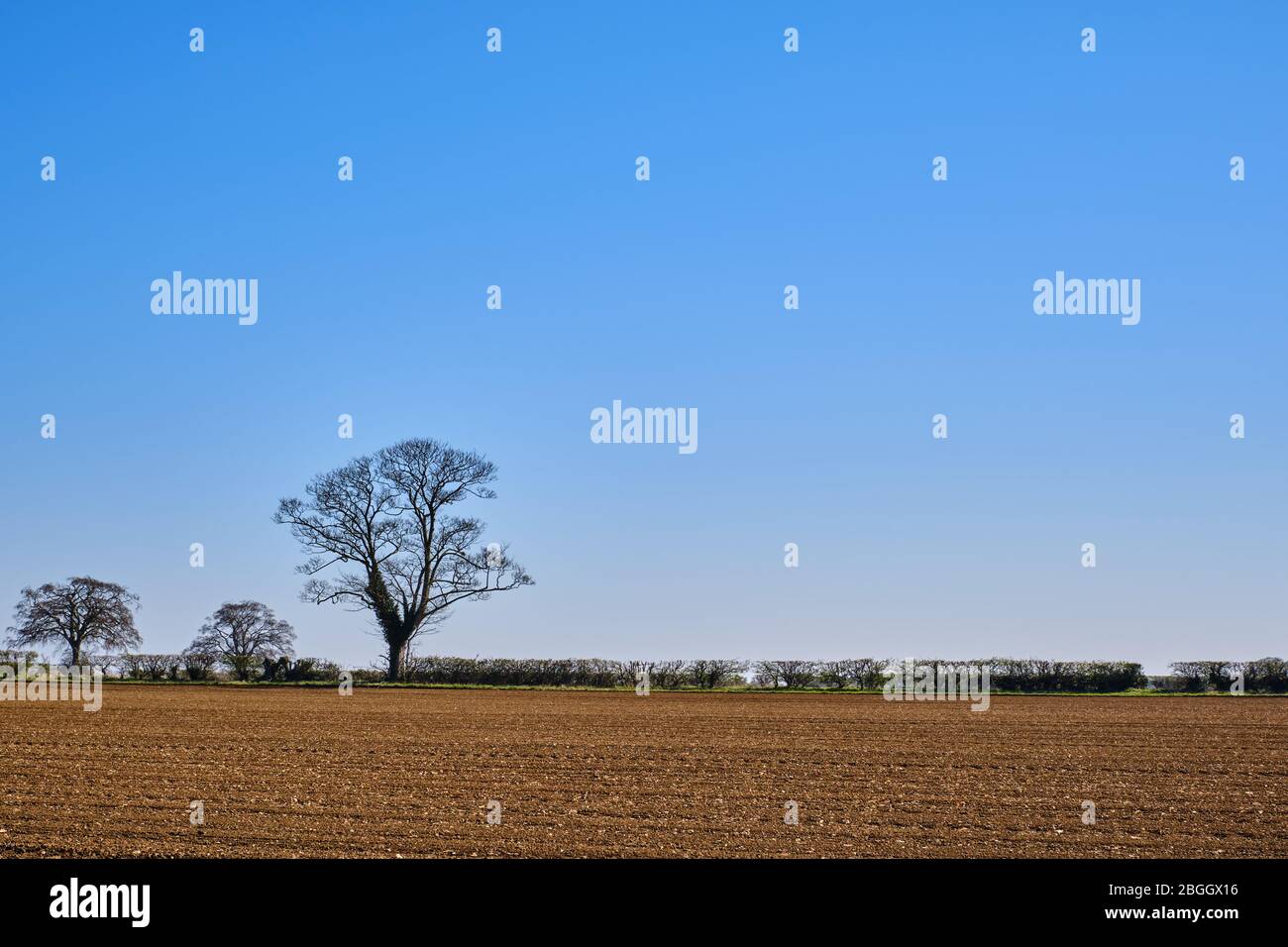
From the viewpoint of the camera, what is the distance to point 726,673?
233 ft

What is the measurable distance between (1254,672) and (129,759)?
6332 cm

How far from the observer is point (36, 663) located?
8344cm

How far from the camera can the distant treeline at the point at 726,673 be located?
6675 centimetres

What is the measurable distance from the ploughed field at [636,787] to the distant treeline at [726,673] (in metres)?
31.9

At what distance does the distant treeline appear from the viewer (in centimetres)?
6675

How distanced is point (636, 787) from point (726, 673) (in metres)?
53.0

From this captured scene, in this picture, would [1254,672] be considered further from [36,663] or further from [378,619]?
[36,663]

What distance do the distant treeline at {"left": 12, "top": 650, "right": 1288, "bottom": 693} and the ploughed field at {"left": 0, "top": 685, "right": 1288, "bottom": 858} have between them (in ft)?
105
